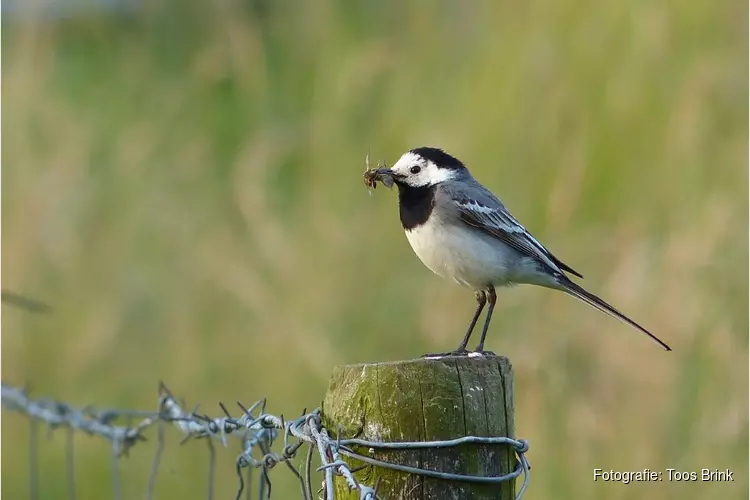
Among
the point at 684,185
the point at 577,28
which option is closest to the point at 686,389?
the point at 684,185

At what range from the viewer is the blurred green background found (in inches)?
208

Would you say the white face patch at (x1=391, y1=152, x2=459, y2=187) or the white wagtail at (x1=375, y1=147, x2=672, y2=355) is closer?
→ the white wagtail at (x1=375, y1=147, x2=672, y2=355)

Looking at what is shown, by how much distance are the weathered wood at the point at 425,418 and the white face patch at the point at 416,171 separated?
2417mm

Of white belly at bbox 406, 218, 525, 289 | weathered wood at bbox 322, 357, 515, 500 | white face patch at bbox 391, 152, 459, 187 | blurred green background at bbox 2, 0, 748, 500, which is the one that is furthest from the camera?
blurred green background at bbox 2, 0, 748, 500

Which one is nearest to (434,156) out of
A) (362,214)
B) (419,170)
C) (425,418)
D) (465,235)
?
(419,170)

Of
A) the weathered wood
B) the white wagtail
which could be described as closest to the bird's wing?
the white wagtail

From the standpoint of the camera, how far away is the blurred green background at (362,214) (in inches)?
208

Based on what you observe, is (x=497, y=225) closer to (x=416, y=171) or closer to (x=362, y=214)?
(x=416, y=171)

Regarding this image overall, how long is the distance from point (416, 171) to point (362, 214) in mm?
1275

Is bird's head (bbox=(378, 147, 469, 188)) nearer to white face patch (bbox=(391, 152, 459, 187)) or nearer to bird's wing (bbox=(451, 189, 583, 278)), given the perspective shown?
white face patch (bbox=(391, 152, 459, 187))

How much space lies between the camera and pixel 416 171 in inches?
189

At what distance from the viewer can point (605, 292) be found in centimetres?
555

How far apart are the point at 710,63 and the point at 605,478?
2.55m

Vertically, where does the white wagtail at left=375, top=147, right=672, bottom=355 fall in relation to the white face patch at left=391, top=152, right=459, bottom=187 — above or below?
below
